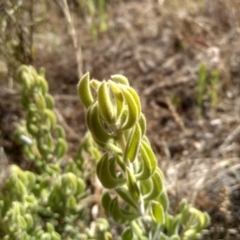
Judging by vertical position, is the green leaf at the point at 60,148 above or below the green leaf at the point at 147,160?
above

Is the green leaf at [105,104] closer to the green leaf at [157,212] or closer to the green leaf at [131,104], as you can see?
the green leaf at [131,104]

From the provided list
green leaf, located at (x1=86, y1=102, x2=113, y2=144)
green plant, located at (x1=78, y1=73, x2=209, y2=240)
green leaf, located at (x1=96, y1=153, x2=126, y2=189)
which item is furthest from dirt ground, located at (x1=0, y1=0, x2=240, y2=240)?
green leaf, located at (x1=86, y1=102, x2=113, y2=144)

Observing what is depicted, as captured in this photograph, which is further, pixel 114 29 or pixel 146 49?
pixel 114 29

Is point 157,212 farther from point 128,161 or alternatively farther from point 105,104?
point 105,104

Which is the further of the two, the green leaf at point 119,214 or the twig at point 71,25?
the twig at point 71,25

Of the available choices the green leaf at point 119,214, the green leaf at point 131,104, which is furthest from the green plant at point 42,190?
the green leaf at point 131,104

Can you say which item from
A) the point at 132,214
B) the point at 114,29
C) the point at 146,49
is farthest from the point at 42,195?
the point at 114,29

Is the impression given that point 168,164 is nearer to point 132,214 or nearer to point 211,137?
point 211,137

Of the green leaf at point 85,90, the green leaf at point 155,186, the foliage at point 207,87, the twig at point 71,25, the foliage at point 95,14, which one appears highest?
the foliage at point 95,14
